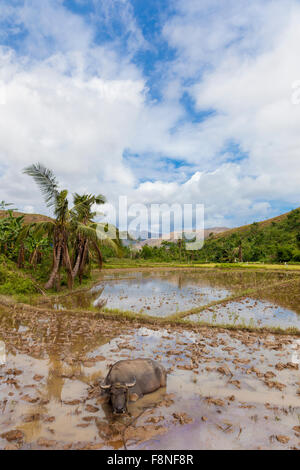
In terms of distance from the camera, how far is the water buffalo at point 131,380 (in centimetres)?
402

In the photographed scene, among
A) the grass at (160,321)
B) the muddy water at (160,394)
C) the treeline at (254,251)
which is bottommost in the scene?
the muddy water at (160,394)

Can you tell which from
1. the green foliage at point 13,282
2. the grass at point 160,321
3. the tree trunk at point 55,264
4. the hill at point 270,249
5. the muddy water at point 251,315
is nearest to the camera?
the grass at point 160,321

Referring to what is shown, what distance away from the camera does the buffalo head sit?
12.9 ft

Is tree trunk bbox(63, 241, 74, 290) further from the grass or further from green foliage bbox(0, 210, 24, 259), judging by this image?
green foliage bbox(0, 210, 24, 259)

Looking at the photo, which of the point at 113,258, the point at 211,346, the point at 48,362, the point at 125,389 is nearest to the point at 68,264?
the point at 48,362

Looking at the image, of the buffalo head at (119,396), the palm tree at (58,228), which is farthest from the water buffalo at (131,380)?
the palm tree at (58,228)

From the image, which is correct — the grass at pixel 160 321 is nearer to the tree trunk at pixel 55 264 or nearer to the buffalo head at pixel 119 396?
the tree trunk at pixel 55 264

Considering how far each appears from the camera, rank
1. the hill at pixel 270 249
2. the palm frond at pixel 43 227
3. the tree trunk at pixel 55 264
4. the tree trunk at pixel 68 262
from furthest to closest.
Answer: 1. the hill at pixel 270 249
2. the tree trunk at pixel 55 264
3. the tree trunk at pixel 68 262
4. the palm frond at pixel 43 227

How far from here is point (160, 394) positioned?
4.67 meters

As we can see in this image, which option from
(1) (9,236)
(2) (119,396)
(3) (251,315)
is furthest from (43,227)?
(2) (119,396)

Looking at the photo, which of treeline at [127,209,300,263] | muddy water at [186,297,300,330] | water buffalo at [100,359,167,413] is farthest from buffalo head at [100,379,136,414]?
treeline at [127,209,300,263]

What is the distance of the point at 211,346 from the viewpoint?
6.90 meters

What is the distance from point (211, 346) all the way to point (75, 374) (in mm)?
3534
